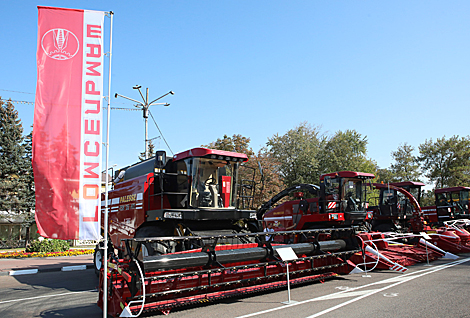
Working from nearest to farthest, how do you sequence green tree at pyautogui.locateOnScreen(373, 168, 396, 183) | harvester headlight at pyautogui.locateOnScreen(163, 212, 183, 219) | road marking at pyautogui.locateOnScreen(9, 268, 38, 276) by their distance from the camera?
harvester headlight at pyautogui.locateOnScreen(163, 212, 183, 219), road marking at pyautogui.locateOnScreen(9, 268, 38, 276), green tree at pyautogui.locateOnScreen(373, 168, 396, 183)

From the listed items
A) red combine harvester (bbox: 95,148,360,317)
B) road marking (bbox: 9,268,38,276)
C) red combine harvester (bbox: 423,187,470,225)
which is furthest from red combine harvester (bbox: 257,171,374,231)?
red combine harvester (bbox: 423,187,470,225)

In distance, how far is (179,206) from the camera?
894cm

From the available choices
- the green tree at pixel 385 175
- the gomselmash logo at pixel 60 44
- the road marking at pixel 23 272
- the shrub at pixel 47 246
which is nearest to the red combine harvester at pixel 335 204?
the road marking at pixel 23 272

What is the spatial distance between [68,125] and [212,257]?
3.37 m

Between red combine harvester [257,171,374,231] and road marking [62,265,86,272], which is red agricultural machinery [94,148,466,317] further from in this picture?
road marking [62,265,86,272]

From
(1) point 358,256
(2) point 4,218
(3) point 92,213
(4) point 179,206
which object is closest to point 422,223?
(1) point 358,256

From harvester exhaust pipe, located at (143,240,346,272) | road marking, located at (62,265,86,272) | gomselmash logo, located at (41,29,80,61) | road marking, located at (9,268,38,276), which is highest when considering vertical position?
gomselmash logo, located at (41,29,80,61)

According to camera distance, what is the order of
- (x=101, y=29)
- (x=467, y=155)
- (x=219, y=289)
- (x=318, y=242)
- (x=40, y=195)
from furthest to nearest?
(x=467, y=155) → (x=318, y=242) → (x=219, y=289) → (x=101, y=29) → (x=40, y=195)

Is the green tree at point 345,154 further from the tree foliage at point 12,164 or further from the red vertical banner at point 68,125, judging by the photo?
the red vertical banner at point 68,125

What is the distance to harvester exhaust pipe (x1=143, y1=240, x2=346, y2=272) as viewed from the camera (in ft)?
18.5

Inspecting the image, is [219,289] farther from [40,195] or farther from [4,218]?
[4,218]

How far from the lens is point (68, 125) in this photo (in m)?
5.27

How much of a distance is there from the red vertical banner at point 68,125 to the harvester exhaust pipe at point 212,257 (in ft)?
3.60

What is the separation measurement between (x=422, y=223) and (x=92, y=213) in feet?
61.1
